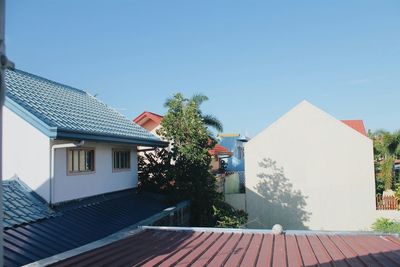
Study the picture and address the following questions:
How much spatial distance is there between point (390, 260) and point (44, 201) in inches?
288

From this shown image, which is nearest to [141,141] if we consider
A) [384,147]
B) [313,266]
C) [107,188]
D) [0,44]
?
[107,188]

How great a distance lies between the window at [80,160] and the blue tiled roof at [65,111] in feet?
2.16

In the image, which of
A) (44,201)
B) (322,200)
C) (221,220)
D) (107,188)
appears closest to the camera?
(44,201)

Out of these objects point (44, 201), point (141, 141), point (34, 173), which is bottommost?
point (44, 201)

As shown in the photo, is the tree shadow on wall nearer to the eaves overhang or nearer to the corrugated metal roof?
the corrugated metal roof

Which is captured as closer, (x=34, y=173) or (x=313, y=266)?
(x=313, y=266)

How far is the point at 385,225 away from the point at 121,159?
12.6 meters

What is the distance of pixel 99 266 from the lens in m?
4.97

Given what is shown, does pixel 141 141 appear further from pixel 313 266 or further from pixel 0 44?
pixel 0 44

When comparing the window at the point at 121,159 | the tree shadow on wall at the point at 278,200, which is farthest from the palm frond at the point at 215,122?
the window at the point at 121,159

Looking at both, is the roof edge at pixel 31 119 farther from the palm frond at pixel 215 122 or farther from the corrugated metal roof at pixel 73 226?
the palm frond at pixel 215 122

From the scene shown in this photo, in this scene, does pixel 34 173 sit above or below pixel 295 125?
below

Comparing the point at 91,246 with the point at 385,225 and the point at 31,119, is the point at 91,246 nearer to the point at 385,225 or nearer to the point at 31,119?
the point at 31,119

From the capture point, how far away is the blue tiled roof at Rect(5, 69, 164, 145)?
8.96 m
